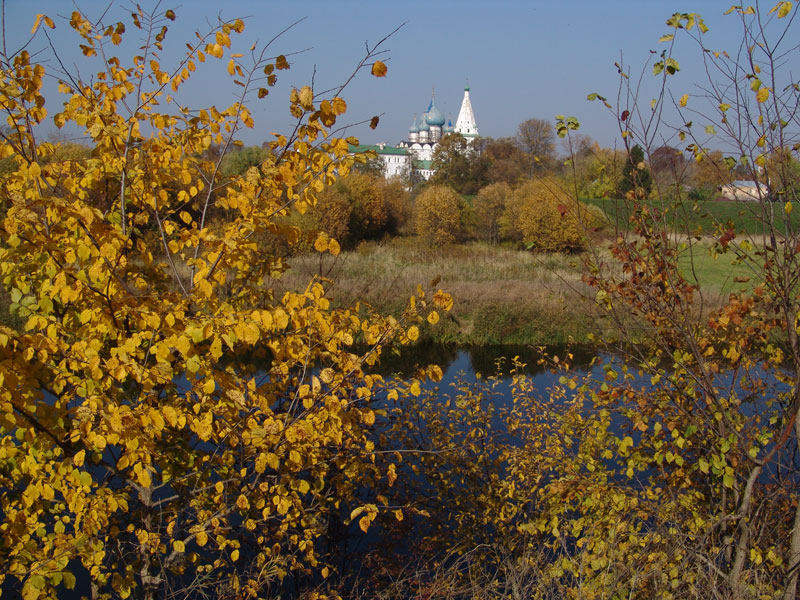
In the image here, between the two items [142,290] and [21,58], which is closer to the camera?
[21,58]

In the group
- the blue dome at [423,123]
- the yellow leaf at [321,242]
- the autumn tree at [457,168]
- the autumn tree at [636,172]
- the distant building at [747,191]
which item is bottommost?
the yellow leaf at [321,242]

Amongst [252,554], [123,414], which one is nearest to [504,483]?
[252,554]

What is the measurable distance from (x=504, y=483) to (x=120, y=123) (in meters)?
3.19

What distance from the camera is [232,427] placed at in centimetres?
234

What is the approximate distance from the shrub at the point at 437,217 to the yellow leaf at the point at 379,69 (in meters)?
22.5

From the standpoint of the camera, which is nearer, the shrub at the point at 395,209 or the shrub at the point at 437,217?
the shrub at the point at 437,217

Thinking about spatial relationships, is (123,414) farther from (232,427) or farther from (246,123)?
(246,123)

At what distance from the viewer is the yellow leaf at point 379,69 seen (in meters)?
2.21

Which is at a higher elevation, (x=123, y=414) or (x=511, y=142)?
(x=511, y=142)

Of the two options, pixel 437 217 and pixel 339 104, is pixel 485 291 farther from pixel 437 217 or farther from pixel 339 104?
pixel 339 104

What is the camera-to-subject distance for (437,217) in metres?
25.2

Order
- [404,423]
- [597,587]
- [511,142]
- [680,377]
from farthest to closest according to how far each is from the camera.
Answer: [511,142]
[404,423]
[680,377]
[597,587]

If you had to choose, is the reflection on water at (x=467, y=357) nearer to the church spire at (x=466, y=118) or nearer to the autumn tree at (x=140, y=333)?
the autumn tree at (x=140, y=333)

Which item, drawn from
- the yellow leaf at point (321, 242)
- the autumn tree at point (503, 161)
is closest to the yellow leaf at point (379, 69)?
the yellow leaf at point (321, 242)
